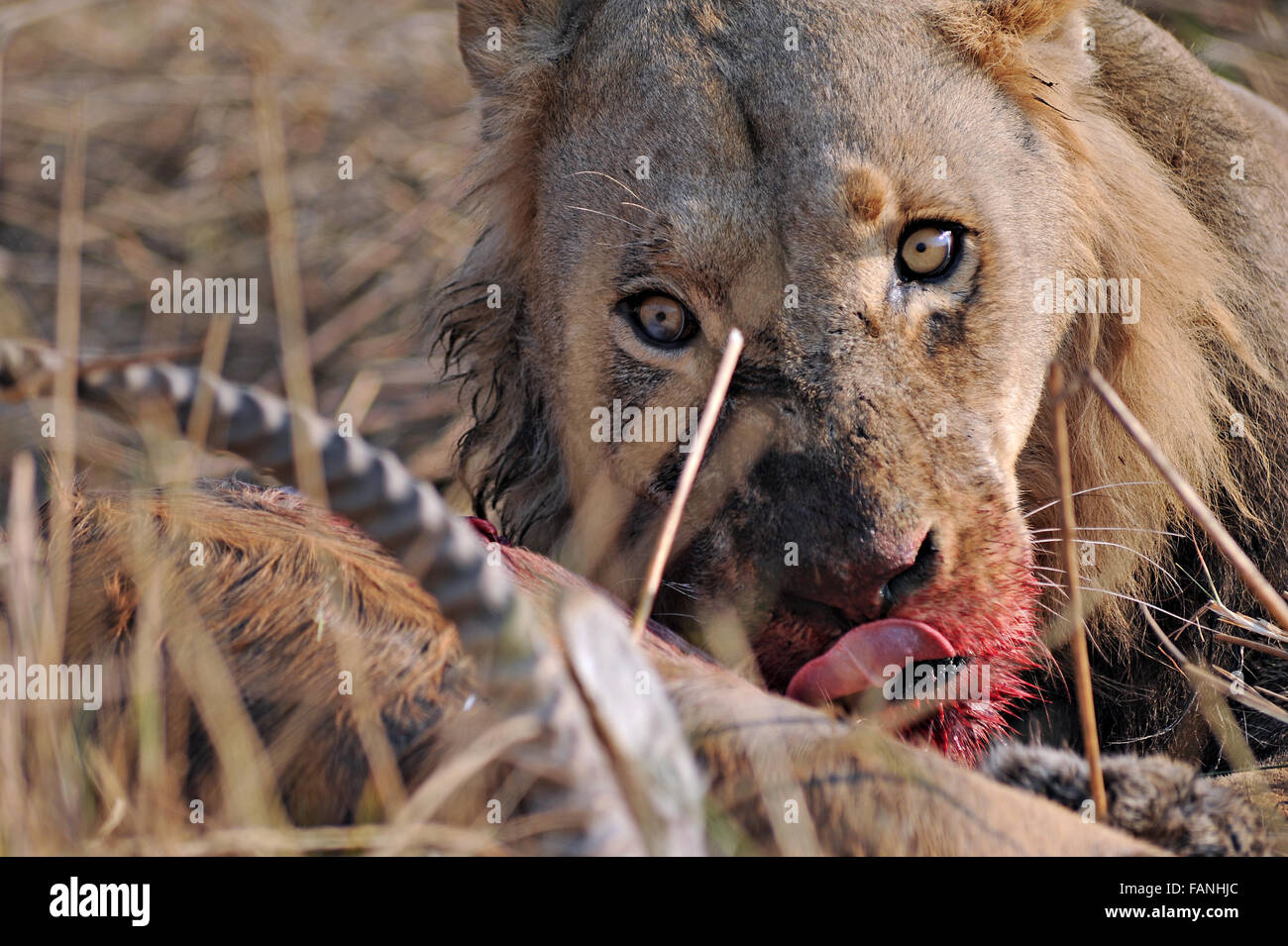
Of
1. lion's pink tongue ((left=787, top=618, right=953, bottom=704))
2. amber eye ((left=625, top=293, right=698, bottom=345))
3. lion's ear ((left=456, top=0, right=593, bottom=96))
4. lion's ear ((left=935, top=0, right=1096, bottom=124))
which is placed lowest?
lion's pink tongue ((left=787, top=618, right=953, bottom=704))

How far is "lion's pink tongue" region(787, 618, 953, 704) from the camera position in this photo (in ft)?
8.00

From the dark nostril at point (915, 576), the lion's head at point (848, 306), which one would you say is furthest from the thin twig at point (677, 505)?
the dark nostril at point (915, 576)

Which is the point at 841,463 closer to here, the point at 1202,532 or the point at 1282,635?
the point at 1282,635

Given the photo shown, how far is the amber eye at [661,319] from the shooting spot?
10.0 ft

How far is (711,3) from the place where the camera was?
3.15 meters

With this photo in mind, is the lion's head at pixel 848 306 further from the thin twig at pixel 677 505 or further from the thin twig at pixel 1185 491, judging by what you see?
the thin twig at pixel 1185 491

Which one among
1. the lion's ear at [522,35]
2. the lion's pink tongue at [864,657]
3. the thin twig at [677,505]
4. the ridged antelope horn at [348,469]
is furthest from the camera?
the lion's ear at [522,35]

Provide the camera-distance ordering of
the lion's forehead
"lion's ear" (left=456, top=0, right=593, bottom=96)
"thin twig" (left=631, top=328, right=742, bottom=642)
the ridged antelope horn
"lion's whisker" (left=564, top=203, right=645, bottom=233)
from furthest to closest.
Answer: "lion's ear" (left=456, top=0, right=593, bottom=96), "lion's whisker" (left=564, top=203, right=645, bottom=233), the lion's forehead, "thin twig" (left=631, top=328, right=742, bottom=642), the ridged antelope horn

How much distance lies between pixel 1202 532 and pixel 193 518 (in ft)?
7.51

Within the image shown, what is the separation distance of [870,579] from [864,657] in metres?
0.14

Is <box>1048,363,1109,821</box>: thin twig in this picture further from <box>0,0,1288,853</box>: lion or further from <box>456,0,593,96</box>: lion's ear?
<box>456,0,593,96</box>: lion's ear

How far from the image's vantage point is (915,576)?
2574mm

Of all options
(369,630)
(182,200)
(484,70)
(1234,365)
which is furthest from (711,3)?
(182,200)

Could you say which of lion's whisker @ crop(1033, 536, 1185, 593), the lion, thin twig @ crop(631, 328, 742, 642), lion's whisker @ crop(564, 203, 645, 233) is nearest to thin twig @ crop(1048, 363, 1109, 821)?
the lion
